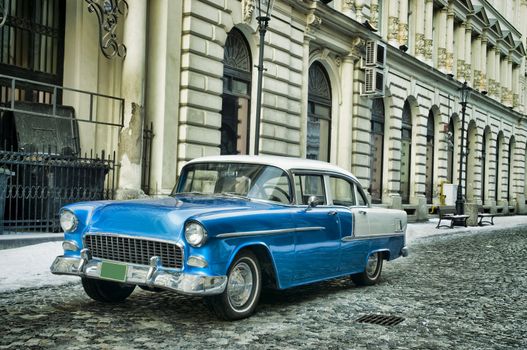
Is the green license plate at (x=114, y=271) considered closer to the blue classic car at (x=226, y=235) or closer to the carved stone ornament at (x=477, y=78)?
the blue classic car at (x=226, y=235)

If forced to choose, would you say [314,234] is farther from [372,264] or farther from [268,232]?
[372,264]

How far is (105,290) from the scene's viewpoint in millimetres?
6387

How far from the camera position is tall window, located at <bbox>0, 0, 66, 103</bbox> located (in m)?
12.4

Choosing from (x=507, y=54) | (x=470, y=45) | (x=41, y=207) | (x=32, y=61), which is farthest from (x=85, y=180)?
(x=507, y=54)

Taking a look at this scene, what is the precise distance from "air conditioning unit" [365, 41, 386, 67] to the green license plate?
58.9ft

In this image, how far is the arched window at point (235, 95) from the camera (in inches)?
643

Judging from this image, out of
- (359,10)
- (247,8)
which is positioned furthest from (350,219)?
(359,10)

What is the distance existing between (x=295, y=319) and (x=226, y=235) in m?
1.23

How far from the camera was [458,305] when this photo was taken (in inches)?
286

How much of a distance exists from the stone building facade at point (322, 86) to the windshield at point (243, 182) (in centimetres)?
414

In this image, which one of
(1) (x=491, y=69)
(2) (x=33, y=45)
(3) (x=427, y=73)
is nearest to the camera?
(2) (x=33, y=45)

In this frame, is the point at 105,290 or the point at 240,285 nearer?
the point at 240,285

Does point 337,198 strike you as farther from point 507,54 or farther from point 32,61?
point 507,54

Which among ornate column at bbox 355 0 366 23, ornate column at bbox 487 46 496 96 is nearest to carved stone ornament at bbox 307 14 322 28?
ornate column at bbox 355 0 366 23
